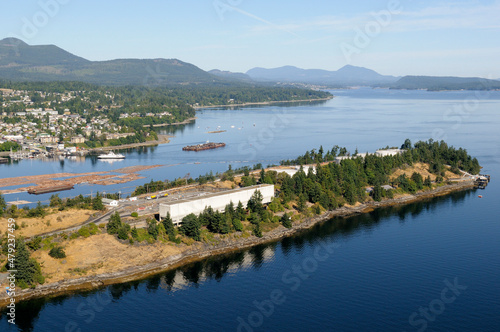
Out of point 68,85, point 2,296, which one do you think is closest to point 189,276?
point 2,296

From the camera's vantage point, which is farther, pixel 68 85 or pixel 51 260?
pixel 68 85

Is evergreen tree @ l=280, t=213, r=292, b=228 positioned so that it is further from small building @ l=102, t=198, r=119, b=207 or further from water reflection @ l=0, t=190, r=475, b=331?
small building @ l=102, t=198, r=119, b=207

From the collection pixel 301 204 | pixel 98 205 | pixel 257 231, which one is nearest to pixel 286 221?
pixel 301 204

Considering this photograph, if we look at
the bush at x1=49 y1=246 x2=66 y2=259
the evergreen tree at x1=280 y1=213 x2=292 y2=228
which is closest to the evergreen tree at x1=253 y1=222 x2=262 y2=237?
the evergreen tree at x1=280 y1=213 x2=292 y2=228

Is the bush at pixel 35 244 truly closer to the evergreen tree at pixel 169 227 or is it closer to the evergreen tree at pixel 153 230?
the evergreen tree at pixel 153 230

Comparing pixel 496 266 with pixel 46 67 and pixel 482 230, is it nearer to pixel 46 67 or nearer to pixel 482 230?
pixel 482 230
